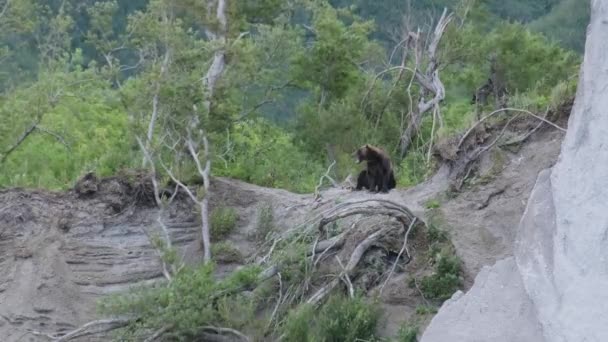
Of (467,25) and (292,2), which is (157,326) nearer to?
(292,2)

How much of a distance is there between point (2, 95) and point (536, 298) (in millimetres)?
20122

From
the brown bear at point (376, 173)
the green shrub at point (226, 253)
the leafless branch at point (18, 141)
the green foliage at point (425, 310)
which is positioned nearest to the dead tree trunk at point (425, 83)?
the brown bear at point (376, 173)

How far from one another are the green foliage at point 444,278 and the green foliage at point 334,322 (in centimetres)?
100

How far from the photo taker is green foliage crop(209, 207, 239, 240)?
18.8 m

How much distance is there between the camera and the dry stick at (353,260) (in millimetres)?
16031

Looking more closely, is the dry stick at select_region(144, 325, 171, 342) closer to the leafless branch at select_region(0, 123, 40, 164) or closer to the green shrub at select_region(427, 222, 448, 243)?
the green shrub at select_region(427, 222, 448, 243)

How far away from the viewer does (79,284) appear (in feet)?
58.7

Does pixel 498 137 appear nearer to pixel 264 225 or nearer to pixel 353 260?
pixel 353 260

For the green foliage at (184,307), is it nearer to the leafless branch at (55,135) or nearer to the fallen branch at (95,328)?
the fallen branch at (95,328)

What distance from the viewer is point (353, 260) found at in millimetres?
16562

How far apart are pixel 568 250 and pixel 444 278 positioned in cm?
772

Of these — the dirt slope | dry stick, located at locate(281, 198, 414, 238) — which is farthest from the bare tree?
dry stick, located at locate(281, 198, 414, 238)

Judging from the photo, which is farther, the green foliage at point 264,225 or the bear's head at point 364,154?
the bear's head at point 364,154

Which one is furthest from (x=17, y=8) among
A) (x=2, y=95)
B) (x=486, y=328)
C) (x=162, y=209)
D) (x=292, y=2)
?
(x=486, y=328)
